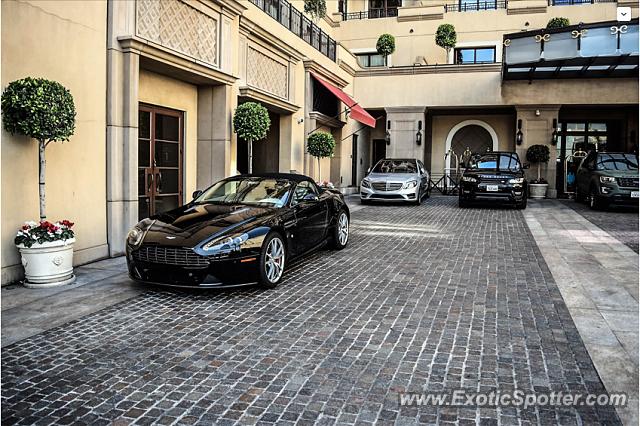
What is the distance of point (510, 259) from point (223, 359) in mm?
5432

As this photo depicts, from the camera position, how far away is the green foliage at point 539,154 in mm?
20016

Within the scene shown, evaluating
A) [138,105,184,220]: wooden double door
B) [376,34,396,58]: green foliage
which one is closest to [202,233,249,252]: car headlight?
[138,105,184,220]: wooden double door

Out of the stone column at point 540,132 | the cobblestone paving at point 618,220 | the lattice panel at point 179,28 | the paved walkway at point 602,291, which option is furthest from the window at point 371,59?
the lattice panel at point 179,28

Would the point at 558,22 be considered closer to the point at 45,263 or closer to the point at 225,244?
the point at 225,244

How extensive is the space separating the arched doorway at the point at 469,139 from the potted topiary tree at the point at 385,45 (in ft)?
15.5

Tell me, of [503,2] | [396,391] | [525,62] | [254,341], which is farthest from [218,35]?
[503,2]

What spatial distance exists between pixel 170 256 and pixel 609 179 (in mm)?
13218

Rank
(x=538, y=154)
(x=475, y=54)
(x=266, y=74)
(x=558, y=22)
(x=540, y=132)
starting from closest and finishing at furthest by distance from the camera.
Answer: (x=266, y=74) < (x=538, y=154) < (x=540, y=132) < (x=558, y=22) < (x=475, y=54)

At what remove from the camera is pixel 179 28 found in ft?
29.8

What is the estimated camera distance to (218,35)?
1037cm

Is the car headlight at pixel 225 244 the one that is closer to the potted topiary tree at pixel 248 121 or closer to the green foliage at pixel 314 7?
the potted topiary tree at pixel 248 121

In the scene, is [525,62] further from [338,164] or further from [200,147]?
[200,147]

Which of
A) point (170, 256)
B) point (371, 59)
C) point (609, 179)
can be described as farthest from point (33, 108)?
point (371, 59)

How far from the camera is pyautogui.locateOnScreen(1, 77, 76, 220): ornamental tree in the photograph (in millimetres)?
5578
